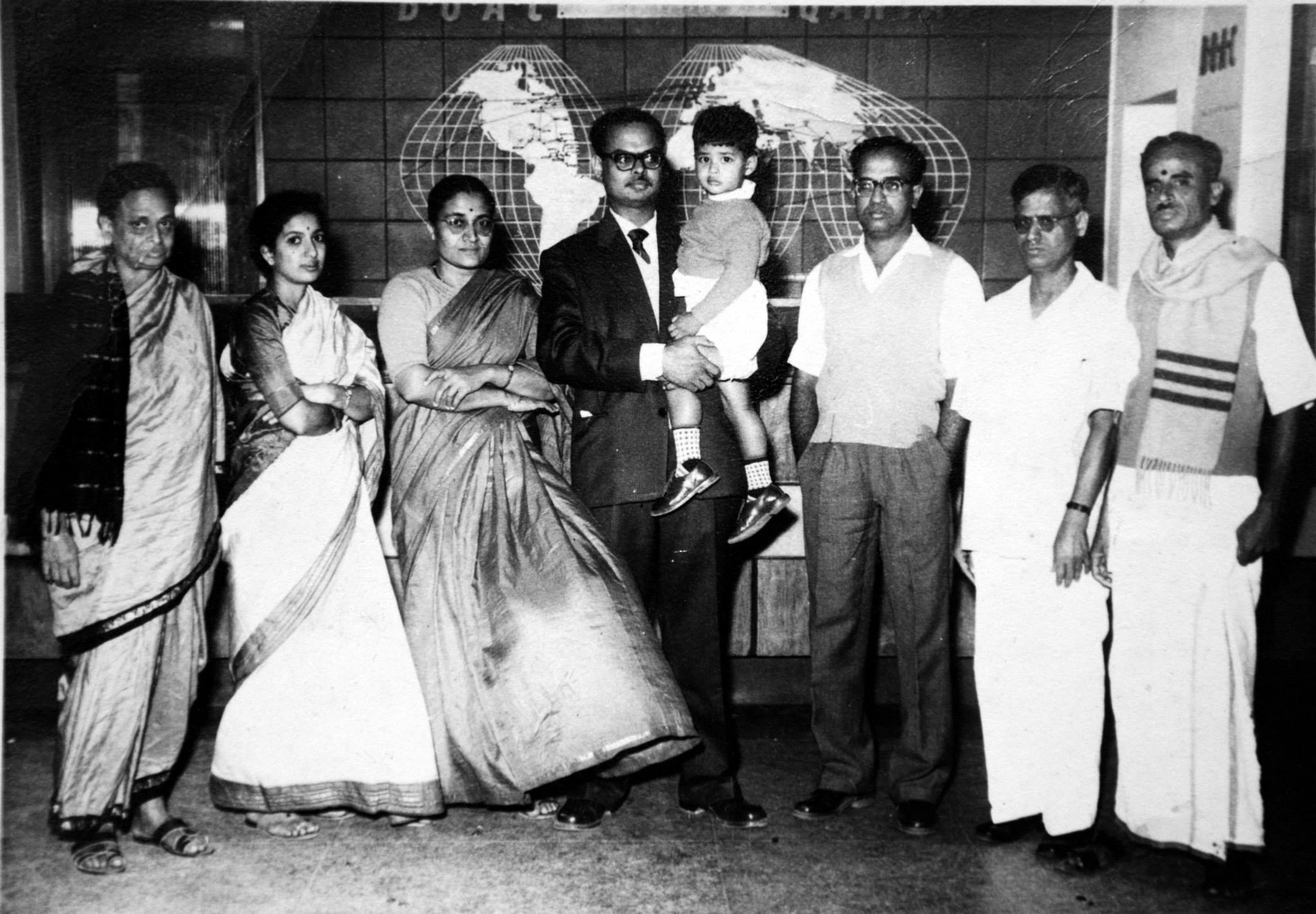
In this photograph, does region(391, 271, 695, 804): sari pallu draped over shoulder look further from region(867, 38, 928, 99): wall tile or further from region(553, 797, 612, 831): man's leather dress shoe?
region(867, 38, 928, 99): wall tile

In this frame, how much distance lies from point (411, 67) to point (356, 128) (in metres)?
0.39

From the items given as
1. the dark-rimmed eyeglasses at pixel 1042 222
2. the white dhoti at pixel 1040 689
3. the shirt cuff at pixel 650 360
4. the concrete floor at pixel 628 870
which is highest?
the dark-rimmed eyeglasses at pixel 1042 222

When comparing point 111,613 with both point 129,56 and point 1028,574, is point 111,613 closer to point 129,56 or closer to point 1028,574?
point 129,56

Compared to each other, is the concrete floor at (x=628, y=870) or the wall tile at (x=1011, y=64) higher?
the wall tile at (x=1011, y=64)

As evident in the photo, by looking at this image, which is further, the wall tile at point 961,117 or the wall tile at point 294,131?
the wall tile at point 294,131

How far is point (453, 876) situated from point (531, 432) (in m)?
1.22

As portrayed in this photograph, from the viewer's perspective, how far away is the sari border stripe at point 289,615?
3043mm

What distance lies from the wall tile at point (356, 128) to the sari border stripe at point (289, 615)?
2914mm

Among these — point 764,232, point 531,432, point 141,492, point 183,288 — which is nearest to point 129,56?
point 183,288

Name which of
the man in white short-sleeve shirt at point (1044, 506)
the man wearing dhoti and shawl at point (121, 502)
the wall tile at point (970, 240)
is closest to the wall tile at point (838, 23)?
the wall tile at point (970, 240)

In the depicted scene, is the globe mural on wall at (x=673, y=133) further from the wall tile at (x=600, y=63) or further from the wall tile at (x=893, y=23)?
the wall tile at (x=893, y=23)

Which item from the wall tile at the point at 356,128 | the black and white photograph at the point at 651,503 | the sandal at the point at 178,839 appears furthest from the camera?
the wall tile at the point at 356,128

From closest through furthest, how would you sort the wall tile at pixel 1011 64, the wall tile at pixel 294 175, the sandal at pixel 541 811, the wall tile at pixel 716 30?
the sandal at pixel 541 811, the wall tile at pixel 1011 64, the wall tile at pixel 716 30, the wall tile at pixel 294 175

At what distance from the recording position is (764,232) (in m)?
3.04
